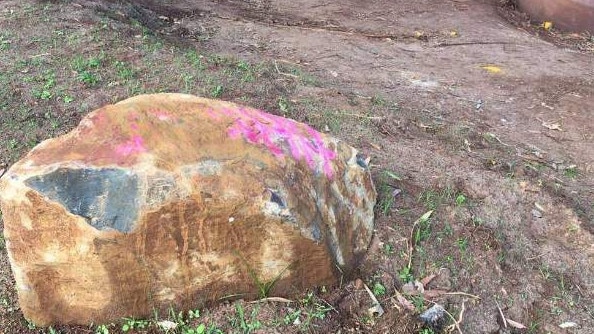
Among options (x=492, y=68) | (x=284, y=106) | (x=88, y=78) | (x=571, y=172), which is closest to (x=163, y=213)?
(x=284, y=106)

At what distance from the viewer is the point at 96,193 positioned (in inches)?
87.4

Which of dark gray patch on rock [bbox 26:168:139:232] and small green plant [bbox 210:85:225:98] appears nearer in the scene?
dark gray patch on rock [bbox 26:168:139:232]

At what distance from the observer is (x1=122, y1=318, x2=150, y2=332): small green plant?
2.45 m

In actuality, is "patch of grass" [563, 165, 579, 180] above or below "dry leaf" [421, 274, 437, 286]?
below

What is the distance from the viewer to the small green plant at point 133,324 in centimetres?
245

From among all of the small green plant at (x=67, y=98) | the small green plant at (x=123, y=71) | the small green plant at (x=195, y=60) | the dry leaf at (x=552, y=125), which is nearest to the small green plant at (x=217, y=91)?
the small green plant at (x=195, y=60)

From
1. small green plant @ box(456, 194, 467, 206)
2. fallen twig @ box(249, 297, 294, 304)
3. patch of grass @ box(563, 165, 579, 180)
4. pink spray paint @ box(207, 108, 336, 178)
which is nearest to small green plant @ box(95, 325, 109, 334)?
fallen twig @ box(249, 297, 294, 304)

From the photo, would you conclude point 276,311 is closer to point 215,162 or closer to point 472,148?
point 215,162

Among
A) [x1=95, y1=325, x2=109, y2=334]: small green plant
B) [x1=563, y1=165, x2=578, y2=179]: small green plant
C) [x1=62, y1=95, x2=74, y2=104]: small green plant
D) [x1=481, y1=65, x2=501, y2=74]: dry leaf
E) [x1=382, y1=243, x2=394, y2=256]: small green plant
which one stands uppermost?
[x1=382, y1=243, x2=394, y2=256]: small green plant

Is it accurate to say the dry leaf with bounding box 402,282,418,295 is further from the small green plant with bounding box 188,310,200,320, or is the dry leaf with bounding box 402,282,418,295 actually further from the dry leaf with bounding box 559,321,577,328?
the small green plant with bounding box 188,310,200,320

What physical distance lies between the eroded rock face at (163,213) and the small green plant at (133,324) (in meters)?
0.03

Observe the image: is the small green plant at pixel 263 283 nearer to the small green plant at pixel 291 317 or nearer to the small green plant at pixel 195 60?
the small green plant at pixel 291 317

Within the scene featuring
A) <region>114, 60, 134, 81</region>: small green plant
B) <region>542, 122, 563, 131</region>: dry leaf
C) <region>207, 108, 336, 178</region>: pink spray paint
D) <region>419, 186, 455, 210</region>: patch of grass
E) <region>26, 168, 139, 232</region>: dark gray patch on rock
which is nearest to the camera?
<region>26, 168, 139, 232</region>: dark gray patch on rock

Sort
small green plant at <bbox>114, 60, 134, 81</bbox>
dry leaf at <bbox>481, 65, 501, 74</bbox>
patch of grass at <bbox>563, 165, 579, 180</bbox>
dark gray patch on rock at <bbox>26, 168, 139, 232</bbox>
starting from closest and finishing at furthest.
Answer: dark gray patch on rock at <bbox>26, 168, 139, 232</bbox>, patch of grass at <bbox>563, 165, 579, 180</bbox>, small green plant at <bbox>114, 60, 134, 81</bbox>, dry leaf at <bbox>481, 65, 501, 74</bbox>
